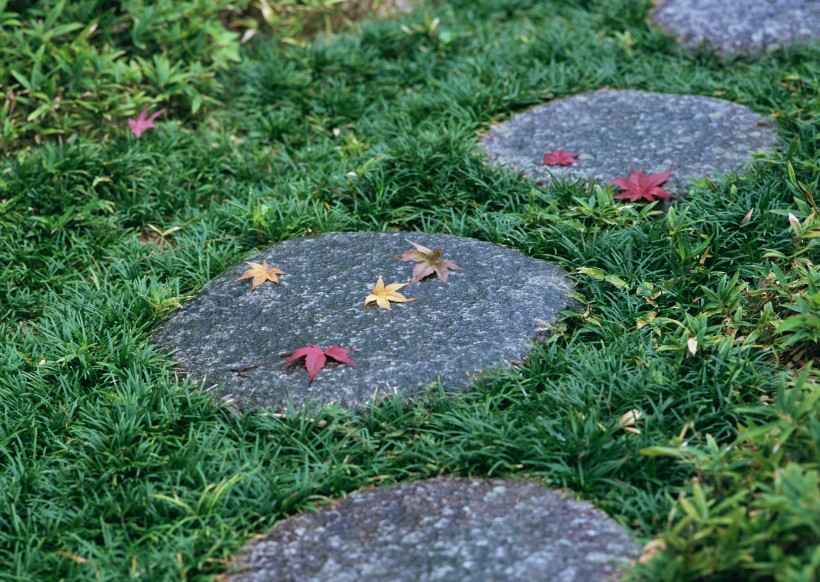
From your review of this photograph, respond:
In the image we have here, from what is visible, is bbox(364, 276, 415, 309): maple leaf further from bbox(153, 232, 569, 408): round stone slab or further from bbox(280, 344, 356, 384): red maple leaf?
bbox(280, 344, 356, 384): red maple leaf

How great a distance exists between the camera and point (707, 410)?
7.80ft

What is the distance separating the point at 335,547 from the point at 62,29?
3.22m

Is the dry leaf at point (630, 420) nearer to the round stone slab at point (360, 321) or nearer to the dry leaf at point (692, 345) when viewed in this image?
the dry leaf at point (692, 345)

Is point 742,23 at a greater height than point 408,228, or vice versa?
point 742,23

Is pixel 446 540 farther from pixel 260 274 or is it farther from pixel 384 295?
pixel 260 274

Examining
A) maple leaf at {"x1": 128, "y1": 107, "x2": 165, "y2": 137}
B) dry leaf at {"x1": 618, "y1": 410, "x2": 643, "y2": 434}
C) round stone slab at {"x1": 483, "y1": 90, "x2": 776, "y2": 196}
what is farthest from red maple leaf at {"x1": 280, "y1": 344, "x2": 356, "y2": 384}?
maple leaf at {"x1": 128, "y1": 107, "x2": 165, "y2": 137}

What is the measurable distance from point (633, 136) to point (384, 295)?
59.8 inches

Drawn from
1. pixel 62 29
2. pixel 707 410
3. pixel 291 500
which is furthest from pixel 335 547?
pixel 62 29

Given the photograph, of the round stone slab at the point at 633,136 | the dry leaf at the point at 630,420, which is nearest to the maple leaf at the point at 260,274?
the round stone slab at the point at 633,136

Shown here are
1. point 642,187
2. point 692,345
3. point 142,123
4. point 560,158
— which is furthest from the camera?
point 142,123

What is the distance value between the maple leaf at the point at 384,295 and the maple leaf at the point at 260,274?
0.38 m

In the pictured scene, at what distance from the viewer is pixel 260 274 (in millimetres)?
2967

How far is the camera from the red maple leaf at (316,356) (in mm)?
2518

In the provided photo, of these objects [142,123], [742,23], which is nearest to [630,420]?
[142,123]
